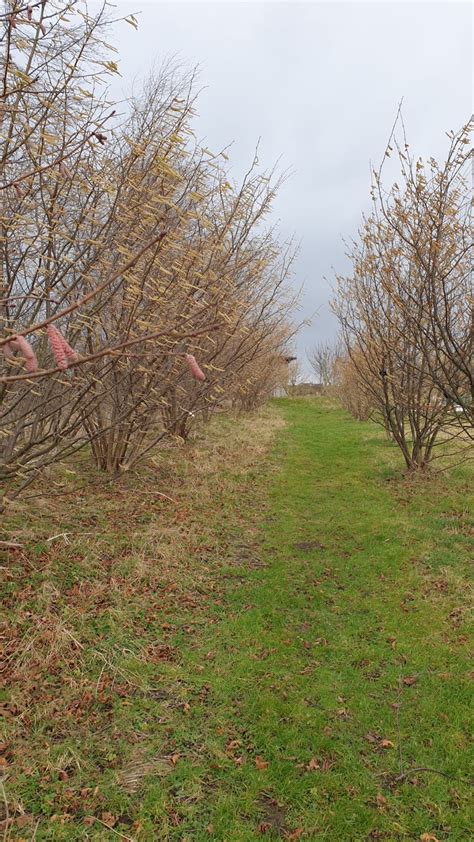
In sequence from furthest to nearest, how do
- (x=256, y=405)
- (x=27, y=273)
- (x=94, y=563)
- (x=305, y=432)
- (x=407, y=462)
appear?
(x=256, y=405) < (x=305, y=432) < (x=407, y=462) < (x=94, y=563) < (x=27, y=273)

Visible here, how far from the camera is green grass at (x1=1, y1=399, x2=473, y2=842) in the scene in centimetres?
268

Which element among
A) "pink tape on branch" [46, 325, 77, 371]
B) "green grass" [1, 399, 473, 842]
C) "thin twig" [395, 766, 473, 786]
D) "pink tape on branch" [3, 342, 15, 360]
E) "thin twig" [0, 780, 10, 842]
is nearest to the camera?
"pink tape on branch" [46, 325, 77, 371]

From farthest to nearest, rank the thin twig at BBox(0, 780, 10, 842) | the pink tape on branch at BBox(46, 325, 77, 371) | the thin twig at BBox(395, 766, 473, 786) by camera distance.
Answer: the thin twig at BBox(395, 766, 473, 786), the thin twig at BBox(0, 780, 10, 842), the pink tape on branch at BBox(46, 325, 77, 371)

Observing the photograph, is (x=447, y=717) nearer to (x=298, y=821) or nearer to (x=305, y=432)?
(x=298, y=821)

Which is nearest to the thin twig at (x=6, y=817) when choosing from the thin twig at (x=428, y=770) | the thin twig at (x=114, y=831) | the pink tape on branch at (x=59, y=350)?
the thin twig at (x=114, y=831)

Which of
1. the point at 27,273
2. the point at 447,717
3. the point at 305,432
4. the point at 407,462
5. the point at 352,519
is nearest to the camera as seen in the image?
the point at 447,717

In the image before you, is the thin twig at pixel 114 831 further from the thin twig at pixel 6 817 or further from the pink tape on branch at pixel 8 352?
the pink tape on branch at pixel 8 352

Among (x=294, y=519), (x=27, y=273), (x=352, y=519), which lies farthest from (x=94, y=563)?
(x=352, y=519)

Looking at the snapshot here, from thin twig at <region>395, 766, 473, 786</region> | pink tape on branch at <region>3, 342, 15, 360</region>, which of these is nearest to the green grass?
thin twig at <region>395, 766, 473, 786</region>

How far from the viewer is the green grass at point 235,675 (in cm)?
268

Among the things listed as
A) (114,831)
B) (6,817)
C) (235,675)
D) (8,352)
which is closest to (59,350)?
(8,352)

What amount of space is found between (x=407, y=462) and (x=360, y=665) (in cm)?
620

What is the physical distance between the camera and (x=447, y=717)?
130 inches

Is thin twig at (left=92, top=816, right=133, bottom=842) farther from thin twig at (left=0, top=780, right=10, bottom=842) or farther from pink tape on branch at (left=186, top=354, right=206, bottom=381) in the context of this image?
pink tape on branch at (left=186, top=354, right=206, bottom=381)
